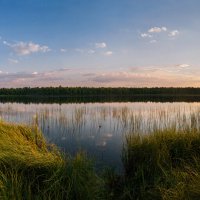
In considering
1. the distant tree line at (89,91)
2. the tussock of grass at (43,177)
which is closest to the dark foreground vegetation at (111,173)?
the tussock of grass at (43,177)

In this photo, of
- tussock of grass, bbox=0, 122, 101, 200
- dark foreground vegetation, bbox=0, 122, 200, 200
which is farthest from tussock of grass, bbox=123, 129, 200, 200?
tussock of grass, bbox=0, 122, 101, 200

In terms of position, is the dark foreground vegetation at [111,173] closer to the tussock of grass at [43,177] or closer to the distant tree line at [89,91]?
the tussock of grass at [43,177]

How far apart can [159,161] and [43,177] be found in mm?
3368

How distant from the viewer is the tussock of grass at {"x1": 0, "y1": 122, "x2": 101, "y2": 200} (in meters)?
5.85

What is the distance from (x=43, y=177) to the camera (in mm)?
6656

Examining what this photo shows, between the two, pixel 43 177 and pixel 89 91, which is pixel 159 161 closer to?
pixel 43 177

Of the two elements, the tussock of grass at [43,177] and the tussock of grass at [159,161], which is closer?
the tussock of grass at [43,177]

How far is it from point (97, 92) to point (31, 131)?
7790 centimetres

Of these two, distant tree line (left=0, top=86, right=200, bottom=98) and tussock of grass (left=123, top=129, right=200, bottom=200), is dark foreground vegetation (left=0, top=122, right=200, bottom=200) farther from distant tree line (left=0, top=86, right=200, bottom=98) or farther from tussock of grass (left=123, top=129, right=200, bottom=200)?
distant tree line (left=0, top=86, right=200, bottom=98)

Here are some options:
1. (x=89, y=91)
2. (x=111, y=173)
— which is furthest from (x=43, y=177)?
(x=89, y=91)

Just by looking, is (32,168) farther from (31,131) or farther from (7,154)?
(31,131)

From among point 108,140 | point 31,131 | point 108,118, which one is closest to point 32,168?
point 31,131

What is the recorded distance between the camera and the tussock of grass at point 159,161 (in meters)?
7.26

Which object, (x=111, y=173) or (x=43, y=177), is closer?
(x=43, y=177)
